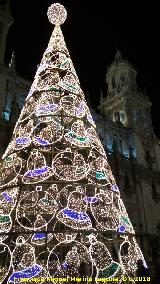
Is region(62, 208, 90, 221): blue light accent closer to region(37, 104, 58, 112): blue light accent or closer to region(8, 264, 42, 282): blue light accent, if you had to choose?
region(8, 264, 42, 282): blue light accent

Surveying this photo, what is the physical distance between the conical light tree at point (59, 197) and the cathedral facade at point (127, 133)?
15117 mm

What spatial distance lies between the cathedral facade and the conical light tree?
49.6 feet

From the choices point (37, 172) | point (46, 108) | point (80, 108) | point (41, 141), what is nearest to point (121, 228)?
point (37, 172)

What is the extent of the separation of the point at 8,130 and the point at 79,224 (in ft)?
59.5

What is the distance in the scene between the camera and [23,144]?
7695 millimetres

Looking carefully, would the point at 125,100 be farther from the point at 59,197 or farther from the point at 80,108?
the point at 59,197

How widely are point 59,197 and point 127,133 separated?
33.2 metres

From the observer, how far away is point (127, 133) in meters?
39.2

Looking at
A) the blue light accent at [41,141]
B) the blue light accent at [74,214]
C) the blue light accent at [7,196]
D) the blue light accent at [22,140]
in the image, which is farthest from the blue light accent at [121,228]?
the blue light accent at [22,140]

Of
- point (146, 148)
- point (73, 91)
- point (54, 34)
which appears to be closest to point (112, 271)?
point (73, 91)

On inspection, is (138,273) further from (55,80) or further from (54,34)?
(54,34)

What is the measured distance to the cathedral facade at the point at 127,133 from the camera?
2747 centimetres

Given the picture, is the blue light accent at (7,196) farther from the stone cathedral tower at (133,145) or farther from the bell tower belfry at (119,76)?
the bell tower belfry at (119,76)

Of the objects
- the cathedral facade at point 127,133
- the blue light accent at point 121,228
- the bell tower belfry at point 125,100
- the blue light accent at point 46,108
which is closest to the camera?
the blue light accent at point 121,228
